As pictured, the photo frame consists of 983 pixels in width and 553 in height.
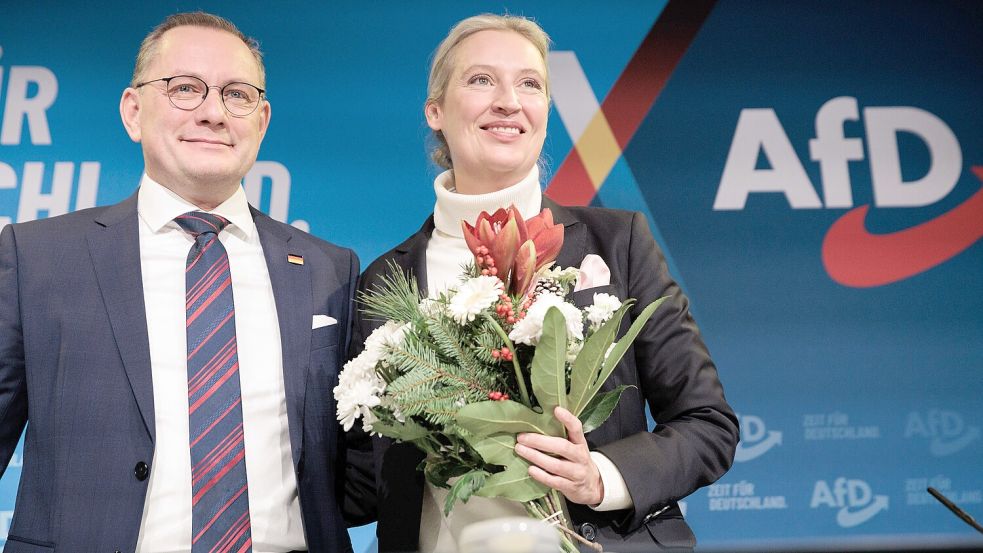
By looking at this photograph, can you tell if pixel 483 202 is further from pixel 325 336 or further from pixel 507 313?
pixel 507 313

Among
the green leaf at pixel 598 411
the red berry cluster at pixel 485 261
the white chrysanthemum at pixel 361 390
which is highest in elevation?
the red berry cluster at pixel 485 261

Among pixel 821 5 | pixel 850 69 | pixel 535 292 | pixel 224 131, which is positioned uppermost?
pixel 821 5

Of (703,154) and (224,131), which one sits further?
(703,154)

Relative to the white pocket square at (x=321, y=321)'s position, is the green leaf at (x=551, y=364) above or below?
below

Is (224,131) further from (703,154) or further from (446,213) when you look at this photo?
(703,154)

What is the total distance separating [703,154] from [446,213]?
1881 millimetres

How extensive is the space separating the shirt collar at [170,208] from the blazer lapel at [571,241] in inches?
30.0

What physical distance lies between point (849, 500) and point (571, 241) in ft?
7.33

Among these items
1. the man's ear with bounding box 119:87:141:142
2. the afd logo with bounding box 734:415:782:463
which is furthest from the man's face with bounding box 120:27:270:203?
the afd logo with bounding box 734:415:782:463

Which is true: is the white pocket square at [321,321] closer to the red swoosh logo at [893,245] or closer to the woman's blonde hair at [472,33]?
the woman's blonde hair at [472,33]

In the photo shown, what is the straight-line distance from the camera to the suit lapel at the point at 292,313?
218 centimetres

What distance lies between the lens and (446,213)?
7.93 feet

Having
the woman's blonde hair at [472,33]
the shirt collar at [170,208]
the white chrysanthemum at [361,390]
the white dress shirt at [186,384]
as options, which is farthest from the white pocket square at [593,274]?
the shirt collar at [170,208]

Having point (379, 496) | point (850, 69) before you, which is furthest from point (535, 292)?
point (850, 69)
